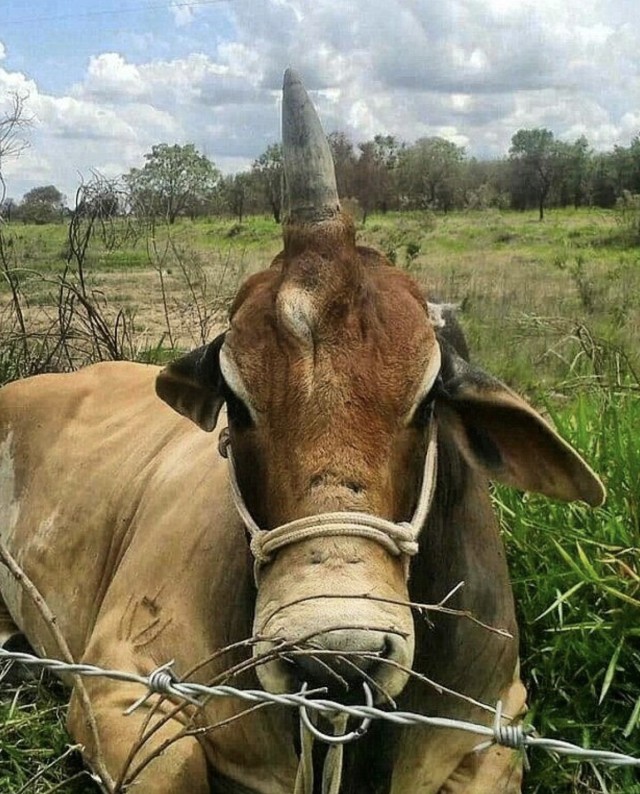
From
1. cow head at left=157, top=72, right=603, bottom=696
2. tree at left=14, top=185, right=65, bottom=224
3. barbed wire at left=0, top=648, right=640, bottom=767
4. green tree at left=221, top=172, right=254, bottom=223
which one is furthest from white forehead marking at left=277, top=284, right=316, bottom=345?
green tree at left=221, top=172, right=254, bottom=223

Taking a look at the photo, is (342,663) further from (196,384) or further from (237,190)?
(237,190)

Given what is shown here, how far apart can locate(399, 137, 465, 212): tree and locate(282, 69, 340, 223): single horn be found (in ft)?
100

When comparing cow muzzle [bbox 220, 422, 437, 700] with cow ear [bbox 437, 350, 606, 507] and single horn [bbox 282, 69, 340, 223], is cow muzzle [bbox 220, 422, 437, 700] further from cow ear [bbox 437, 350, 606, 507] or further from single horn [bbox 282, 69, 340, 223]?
single horn [bbox 282, 69, 340, 223]

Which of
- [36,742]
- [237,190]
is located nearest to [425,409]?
[36,742]

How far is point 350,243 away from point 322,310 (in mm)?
265

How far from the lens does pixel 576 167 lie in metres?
45.6

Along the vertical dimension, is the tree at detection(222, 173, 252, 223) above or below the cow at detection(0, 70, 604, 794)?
below

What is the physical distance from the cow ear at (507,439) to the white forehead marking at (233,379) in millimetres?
536

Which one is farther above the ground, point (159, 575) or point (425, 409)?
point (425, 409)

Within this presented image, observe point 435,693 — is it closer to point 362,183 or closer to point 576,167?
point 362,183

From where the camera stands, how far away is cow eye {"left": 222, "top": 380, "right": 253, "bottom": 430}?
2746 mm

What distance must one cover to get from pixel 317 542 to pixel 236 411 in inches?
20.1

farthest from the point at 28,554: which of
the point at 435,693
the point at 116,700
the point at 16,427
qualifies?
the point at 435,693

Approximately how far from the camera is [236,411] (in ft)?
9.16
